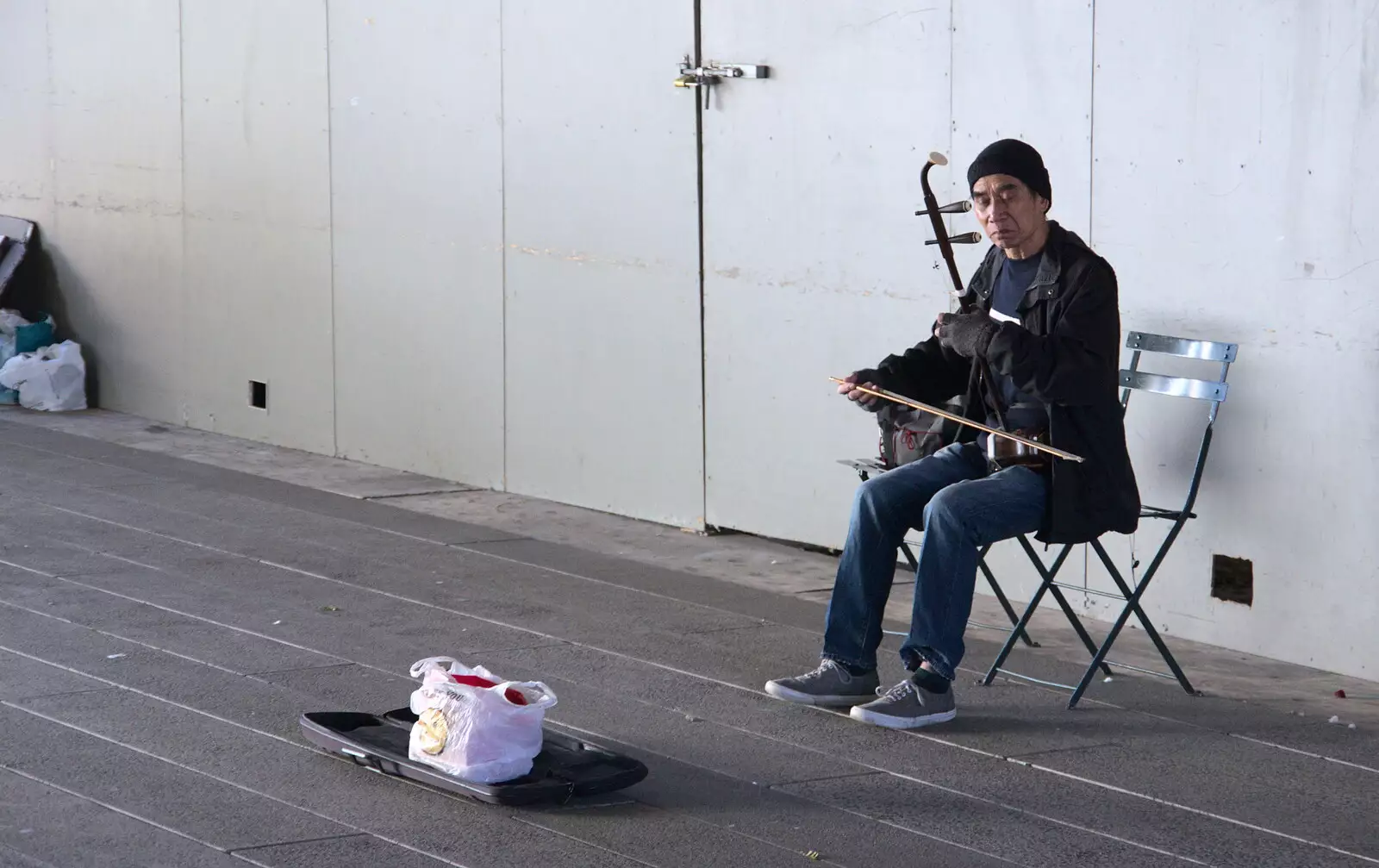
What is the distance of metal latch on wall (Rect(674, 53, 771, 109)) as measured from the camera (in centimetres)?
580

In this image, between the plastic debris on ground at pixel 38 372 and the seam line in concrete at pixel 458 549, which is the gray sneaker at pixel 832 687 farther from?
the plastic debris on ground at pixel 38 372

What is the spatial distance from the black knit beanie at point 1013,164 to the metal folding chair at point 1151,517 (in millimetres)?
679

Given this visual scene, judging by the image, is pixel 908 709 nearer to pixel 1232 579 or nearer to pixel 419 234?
pixel 1232 579

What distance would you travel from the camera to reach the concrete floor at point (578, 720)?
3305mm

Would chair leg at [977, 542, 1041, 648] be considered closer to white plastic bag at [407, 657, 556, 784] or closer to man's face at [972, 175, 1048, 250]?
man's face at [972, 175, 1048, 250]

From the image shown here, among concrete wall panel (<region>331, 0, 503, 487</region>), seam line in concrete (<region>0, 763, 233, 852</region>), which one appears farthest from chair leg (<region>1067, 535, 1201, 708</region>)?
concrete wall panel (<region>331, 0, 503, 487</region>)

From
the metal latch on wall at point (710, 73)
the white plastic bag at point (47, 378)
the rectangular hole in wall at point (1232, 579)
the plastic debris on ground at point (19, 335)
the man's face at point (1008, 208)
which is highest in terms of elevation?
the metal latch on wall at point (710, 73)

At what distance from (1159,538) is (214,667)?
243cm

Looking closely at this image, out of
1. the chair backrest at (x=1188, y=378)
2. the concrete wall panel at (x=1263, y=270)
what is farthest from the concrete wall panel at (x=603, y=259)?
the chair backrest at (x=1188, y=378)

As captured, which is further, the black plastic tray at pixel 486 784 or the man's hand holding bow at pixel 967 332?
the man's hand holding bow at pixel 967 332

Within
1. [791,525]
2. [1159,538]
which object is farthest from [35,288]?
[1159,538]

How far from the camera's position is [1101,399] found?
402 cm

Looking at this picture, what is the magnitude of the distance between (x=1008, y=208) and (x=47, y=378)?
19.1 ft

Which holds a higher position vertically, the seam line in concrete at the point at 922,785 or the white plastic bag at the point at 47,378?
the white plastic bag at the point at 47,378
